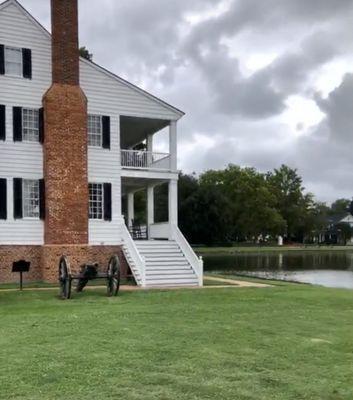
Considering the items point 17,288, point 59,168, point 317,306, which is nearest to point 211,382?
point 317,306

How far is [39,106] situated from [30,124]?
0.74 m

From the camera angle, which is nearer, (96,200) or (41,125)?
(41,125)

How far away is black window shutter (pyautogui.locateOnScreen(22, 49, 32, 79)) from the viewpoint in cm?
2173

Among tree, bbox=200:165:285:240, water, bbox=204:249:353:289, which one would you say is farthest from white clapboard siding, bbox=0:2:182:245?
tree, bbox=200:165:285:240

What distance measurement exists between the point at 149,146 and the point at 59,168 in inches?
223

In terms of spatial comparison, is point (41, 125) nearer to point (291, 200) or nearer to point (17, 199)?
point (17, 199)

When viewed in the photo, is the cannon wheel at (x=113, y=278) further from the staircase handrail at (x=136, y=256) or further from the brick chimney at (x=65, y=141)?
the brick chimney at (x=65, y=141)

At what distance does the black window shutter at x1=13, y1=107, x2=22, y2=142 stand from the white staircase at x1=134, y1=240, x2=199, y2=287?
19.4 ft

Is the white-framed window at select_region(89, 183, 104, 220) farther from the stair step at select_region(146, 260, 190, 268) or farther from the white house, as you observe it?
the stair step at select_region(146, 260, 190, 268)

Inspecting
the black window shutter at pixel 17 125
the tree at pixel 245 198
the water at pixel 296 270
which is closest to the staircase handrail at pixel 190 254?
the black window shutter at pixel 17 125

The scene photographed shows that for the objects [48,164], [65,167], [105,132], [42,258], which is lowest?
[42,258]

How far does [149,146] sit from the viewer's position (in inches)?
1022

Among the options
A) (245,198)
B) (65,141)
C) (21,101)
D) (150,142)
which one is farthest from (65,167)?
(245,198)

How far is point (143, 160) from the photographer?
80.2 feet
